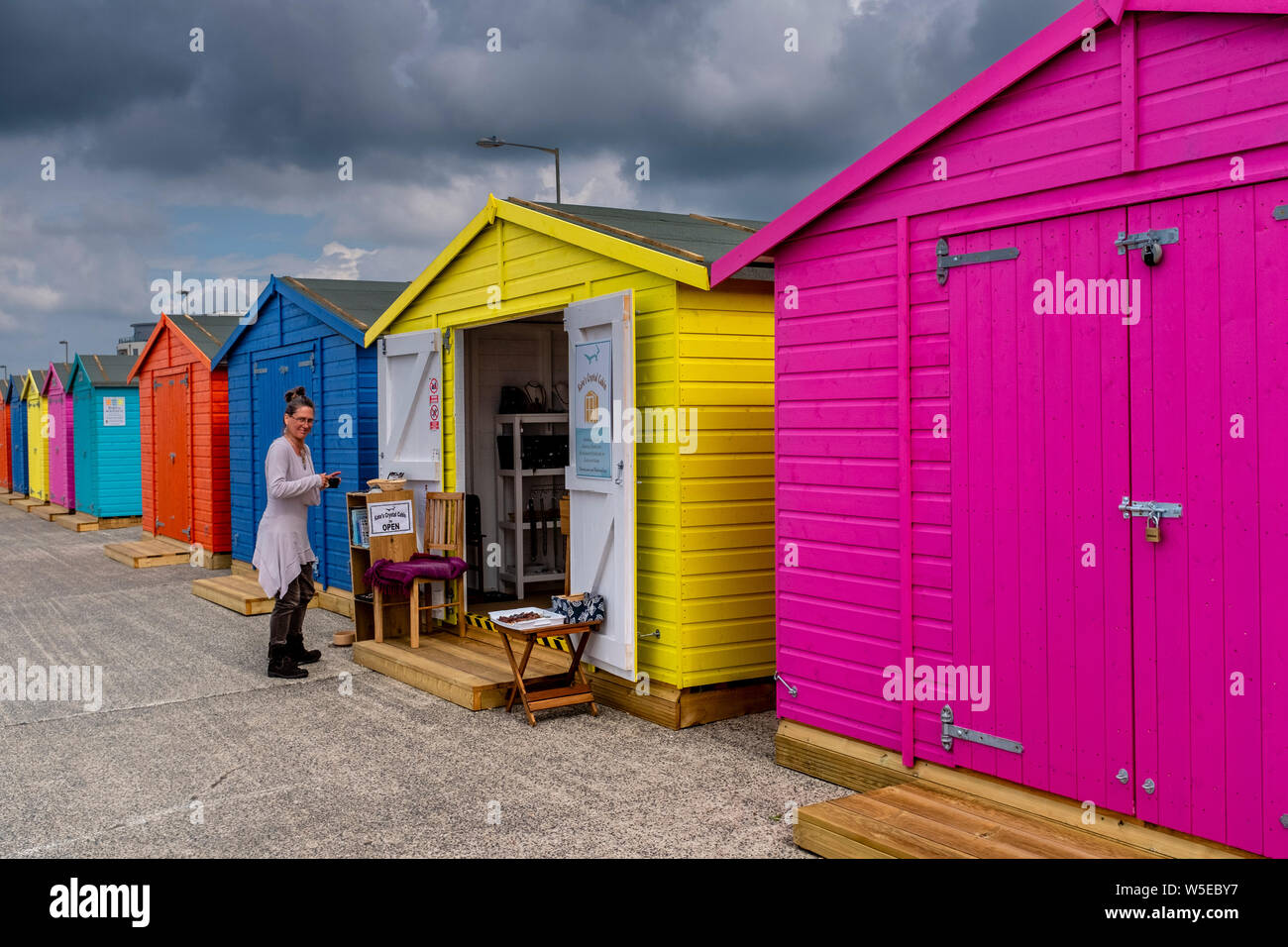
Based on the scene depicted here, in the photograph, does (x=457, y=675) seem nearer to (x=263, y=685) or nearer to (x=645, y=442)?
(x=263, y=685)

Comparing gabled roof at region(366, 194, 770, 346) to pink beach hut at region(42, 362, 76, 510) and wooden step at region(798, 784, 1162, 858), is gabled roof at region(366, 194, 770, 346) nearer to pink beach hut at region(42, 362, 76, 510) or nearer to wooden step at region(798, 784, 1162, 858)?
wooden step at region(798, 784, 1162, 858)

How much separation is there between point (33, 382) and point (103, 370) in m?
6.60

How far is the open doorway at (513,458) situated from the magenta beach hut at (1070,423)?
5.10m

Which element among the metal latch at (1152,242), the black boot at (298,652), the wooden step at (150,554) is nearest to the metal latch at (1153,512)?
the metal latch at (1152,242)

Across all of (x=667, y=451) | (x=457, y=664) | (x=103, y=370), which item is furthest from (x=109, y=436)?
(x=667, y=451)

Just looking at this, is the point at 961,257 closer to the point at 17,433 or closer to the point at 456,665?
the point at 456,665

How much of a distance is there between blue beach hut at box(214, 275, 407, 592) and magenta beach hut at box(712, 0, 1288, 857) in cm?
582

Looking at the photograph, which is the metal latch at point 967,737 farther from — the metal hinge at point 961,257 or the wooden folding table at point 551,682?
the wooden folding table at point 551,682

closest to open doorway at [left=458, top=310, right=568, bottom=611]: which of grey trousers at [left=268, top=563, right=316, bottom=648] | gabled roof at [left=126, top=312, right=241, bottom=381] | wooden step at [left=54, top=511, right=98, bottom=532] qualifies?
grey trousers at [left=268, top=563, right=316, bottom=648]

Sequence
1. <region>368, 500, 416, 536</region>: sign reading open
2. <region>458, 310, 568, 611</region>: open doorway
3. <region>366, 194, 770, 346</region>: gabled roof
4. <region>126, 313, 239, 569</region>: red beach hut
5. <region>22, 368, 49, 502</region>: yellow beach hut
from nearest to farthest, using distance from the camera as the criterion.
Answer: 1. <region>366, 194, 770, 346</region>: gabled roof
2. <region>368, 500, 416, 536</region>: sign reading open
3. <region>458, 310, 568, 611</region>: open doorway
4. <region>126, 313, 239, 569</region>: red beach hut
5. <region>22, 368, 49, 502</region>: yellow beach hut

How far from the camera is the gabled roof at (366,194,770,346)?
20.3 ft

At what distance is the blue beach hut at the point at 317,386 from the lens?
10.3 metres

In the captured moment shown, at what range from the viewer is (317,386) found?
10922 millimetres
